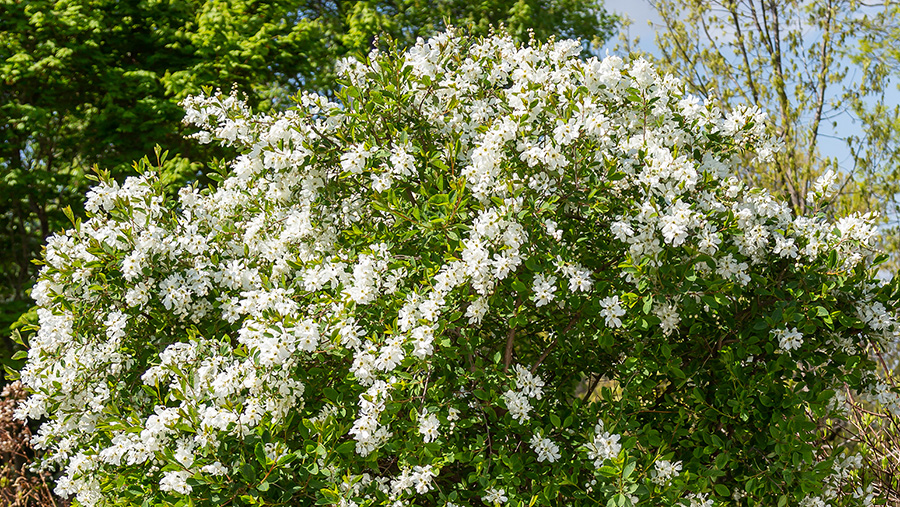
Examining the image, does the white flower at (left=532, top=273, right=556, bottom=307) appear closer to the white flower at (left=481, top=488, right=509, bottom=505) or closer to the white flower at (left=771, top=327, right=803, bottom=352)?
the white flower at (left=481, top=488, right=509, bottom=505)

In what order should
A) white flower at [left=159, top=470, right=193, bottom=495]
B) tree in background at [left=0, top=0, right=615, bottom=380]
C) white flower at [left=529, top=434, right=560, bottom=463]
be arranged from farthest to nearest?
tree in background at [left=0, top=0, right=615, bottom=380] < white flower at [left=529, top=434, right=560, bottom=463] < white flower at [left=159, top=470, right=193, bottom=495]

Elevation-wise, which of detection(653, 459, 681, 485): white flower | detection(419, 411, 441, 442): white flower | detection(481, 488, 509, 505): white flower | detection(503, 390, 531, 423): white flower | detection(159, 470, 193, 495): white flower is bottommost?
detection(159, 470, 193, 495): white flower

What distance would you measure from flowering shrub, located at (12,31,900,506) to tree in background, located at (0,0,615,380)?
5.94 metres

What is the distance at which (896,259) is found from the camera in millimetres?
8164

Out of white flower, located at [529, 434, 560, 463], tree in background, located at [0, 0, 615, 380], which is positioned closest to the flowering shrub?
white flower, located at [529, 434, 560, 463]

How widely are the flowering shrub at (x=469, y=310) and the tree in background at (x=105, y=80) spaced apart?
19.5ft

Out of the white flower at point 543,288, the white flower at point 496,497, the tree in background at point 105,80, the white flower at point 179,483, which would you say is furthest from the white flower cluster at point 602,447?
the tree in background at point 105,80

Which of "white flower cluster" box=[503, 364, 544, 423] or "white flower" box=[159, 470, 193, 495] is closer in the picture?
"white flower" box=[159, 470, 193, 495]

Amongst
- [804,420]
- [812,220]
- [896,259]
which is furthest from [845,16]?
[804,420]

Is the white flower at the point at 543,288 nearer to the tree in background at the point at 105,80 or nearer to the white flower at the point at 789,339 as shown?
the white flower at the point at 789,339

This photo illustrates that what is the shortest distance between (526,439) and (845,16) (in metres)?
6.85

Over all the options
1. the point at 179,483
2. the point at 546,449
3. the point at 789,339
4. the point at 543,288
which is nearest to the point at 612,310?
the point at 543,288

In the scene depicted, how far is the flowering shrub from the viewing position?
3041 millimetres

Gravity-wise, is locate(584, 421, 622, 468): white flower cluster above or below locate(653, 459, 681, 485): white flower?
above
